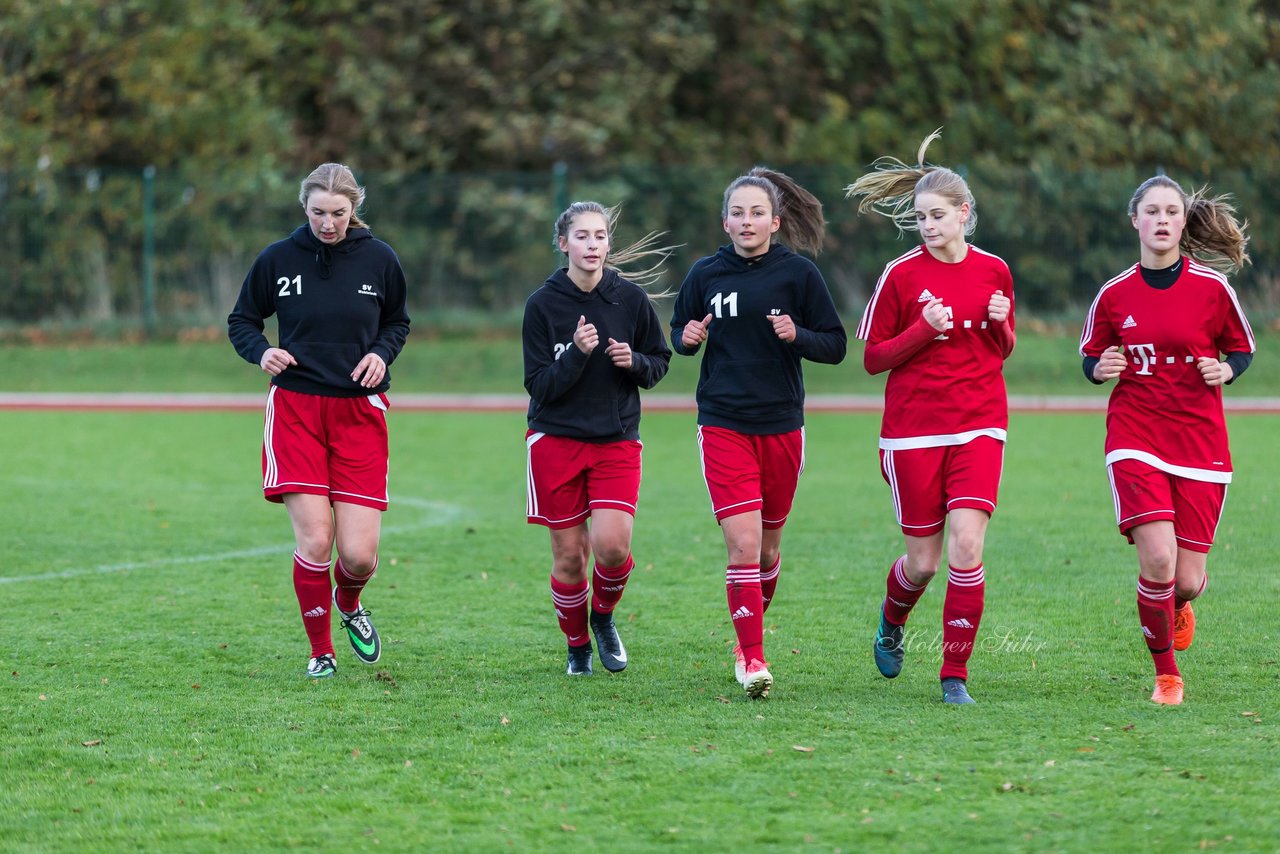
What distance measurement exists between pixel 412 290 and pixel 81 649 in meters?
18.9

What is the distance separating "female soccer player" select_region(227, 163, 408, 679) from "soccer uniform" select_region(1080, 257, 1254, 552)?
2910 mm

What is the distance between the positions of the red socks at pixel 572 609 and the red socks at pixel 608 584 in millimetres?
62

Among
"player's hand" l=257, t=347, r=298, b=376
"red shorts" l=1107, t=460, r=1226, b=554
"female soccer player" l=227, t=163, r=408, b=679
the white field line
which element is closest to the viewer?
"red shorts" l=1107, t=460, r=1226, b=554

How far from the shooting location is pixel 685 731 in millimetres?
5680

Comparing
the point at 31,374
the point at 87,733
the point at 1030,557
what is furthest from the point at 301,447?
the point at 31,374

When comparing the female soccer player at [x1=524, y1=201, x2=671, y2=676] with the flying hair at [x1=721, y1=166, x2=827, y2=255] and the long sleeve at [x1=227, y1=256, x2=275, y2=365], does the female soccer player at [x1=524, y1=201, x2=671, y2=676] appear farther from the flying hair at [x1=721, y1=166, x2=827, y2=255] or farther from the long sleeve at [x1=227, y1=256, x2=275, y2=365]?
the long sleeve at [x1=227, y1=256, x2=275, y2=365]

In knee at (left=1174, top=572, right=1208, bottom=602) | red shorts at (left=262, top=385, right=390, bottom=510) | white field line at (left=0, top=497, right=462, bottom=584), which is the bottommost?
white field line at (left=0, top=497, right=462, bottom=584)

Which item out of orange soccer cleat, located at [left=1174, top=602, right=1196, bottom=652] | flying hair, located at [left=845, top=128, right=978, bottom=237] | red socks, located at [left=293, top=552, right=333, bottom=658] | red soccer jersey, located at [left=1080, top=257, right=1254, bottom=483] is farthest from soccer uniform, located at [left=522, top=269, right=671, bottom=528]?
orange soccer cleat, located at [left=1174, top=602, right=1196, bottom=652]

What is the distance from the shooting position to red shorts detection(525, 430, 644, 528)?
6.56m

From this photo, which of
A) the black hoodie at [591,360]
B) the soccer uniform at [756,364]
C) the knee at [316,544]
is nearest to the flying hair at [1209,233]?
the soccer uniform at [756,364]

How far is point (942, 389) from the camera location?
20.2ft

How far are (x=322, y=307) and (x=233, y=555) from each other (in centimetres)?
346

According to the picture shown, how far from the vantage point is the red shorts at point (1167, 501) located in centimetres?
611

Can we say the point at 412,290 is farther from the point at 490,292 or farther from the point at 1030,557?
the point at 1030,557
